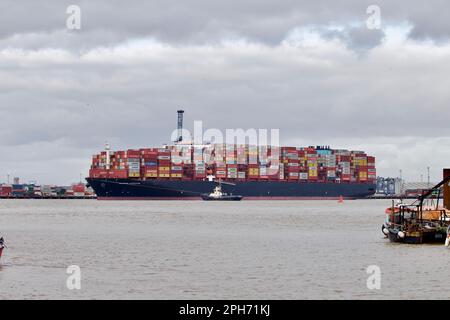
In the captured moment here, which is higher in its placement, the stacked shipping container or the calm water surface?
the stacked shipping container

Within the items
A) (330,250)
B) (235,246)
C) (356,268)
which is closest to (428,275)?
(356,268)

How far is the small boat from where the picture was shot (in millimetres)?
188125

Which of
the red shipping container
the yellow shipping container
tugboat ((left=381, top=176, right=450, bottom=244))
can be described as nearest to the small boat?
the yellow shipping container

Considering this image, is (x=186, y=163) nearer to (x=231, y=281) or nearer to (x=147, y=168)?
(x=147, y=168)

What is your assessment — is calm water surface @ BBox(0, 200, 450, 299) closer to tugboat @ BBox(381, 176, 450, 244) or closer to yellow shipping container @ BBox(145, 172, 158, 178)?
tugboat @ BBox(381, 176, 450, 244)

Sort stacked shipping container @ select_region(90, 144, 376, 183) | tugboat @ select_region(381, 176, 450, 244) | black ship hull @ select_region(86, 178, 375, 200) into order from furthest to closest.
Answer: black ship hull @ select_region(86, 178, 375, 200), stacked shipping container @ select_region(90, 144, 376, 183), tugboat @ select_region(381, 176, 450, 244)

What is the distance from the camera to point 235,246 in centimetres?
5381

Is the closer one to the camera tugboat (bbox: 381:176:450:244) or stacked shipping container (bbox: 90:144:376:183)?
tugboat (bbox: 381:176:450:244)

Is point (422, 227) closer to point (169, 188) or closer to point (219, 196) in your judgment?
point (219, 196)

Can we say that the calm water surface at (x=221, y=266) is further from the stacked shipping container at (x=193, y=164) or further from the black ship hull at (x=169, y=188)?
the black ship hull at (x=169, y=188)

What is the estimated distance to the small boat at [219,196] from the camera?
18812 cm

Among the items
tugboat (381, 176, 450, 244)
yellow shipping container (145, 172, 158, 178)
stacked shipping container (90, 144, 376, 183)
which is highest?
stacked shipping container (90, 144, 376, 183)

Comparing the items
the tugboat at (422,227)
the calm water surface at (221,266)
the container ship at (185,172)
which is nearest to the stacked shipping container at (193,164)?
the container ship at (185,172)

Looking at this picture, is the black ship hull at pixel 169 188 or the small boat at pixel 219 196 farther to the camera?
the small boat at pixel 219 196
